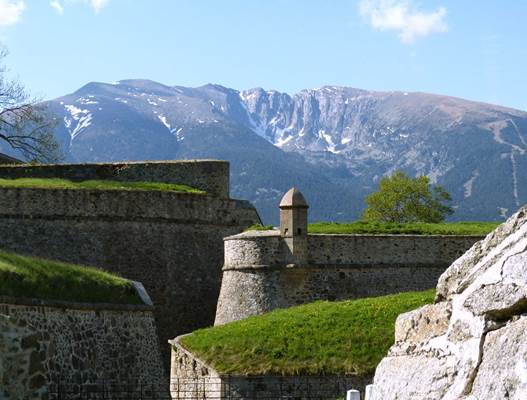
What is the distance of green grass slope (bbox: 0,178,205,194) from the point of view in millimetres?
35844

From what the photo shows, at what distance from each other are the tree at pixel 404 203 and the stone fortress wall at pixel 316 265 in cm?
2953

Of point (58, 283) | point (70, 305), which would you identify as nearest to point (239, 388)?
point (70, 305)

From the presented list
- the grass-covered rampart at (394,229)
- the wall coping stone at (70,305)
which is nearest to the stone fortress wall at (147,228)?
the grass-covered rampart at (394,229)

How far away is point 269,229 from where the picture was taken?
3816 centimetres

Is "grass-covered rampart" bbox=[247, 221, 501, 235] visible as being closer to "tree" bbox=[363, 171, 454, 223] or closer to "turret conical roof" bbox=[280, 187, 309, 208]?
"turret conical roof" bbox=[280, 187, 309, 208]

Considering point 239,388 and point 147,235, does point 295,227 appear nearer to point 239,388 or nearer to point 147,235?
point 147,235

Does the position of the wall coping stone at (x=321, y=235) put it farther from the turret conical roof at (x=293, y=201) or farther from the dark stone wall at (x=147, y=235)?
the dark stone wall at (x=147, y=235)

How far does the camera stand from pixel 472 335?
434cm

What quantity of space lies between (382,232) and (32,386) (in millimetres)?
→ 23073

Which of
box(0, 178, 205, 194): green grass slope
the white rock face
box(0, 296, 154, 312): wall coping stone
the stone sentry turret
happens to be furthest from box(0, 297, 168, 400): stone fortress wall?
the white rock face

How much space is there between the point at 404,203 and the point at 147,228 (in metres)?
34.2

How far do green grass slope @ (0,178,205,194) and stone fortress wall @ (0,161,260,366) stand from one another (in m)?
0.38

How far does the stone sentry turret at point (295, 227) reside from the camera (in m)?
35.6

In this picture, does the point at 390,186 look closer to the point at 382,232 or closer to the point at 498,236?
the point at 382,232
